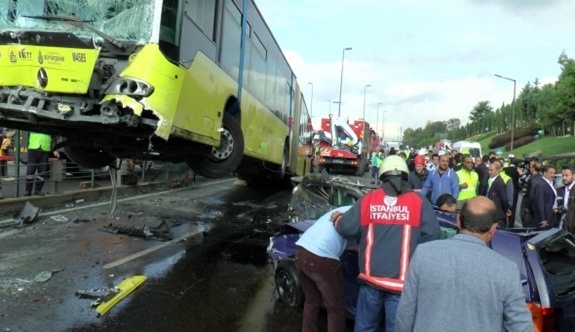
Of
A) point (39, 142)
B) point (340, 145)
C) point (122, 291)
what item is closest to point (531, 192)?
point (122, 291)

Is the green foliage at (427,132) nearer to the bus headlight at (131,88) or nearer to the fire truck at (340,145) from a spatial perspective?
the fire truck at (340,145)

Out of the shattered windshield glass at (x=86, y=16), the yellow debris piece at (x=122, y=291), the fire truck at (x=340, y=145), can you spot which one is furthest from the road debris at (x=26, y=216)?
the fire truck at (x=340, y=145)

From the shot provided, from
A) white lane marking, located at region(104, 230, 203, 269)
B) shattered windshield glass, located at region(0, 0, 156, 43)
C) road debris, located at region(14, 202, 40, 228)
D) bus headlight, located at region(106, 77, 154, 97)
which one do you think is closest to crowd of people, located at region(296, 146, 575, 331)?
bus headlight, located at region(106, 77, 154, 97)

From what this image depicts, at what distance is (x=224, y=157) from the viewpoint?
7.15m

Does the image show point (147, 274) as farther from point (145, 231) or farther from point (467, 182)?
point (467, 182)

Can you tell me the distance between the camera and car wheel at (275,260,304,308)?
5.21 m

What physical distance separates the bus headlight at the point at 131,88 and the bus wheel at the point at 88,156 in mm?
3048

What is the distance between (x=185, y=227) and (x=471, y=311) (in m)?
7.83

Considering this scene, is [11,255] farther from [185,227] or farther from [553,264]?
[553,264]

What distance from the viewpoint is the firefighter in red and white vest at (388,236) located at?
337cm

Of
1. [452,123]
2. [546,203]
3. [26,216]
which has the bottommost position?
[26,216]

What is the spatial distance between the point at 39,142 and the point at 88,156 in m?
3.90

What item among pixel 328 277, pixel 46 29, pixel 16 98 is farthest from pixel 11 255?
pixel 328 277

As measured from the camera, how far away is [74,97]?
5.04m
